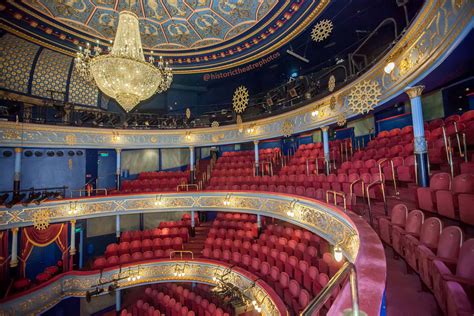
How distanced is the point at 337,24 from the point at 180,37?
297 inches

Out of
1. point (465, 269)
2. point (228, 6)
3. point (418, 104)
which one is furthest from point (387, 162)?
→ point (228, 6)

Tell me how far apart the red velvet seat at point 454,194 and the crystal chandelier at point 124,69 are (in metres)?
6.34

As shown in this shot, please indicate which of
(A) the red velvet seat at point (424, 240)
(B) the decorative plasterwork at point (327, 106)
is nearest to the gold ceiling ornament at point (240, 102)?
(B) the decorative plasterwork at point (327, 106)

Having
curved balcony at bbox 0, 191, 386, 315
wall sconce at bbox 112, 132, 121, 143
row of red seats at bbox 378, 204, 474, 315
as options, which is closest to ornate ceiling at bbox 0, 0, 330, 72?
wall sconce at bbox 112, 132, 121, 143

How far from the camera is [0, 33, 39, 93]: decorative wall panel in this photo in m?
10.2

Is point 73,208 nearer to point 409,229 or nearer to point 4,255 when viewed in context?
point 4,255

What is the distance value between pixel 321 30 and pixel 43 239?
53.6 ft

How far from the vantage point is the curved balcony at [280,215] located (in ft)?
4.44

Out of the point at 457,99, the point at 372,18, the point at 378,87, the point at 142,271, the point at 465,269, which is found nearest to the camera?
the point at 465,269

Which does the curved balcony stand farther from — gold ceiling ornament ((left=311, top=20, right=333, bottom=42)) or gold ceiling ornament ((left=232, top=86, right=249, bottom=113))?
gold ceiling ornament ((left=311, top=20, right=333, bottom=42))

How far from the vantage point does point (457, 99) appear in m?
8.60

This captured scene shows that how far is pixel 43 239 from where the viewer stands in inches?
416

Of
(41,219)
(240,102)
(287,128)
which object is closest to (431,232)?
(287,128)

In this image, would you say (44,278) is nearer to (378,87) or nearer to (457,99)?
(378,87)
